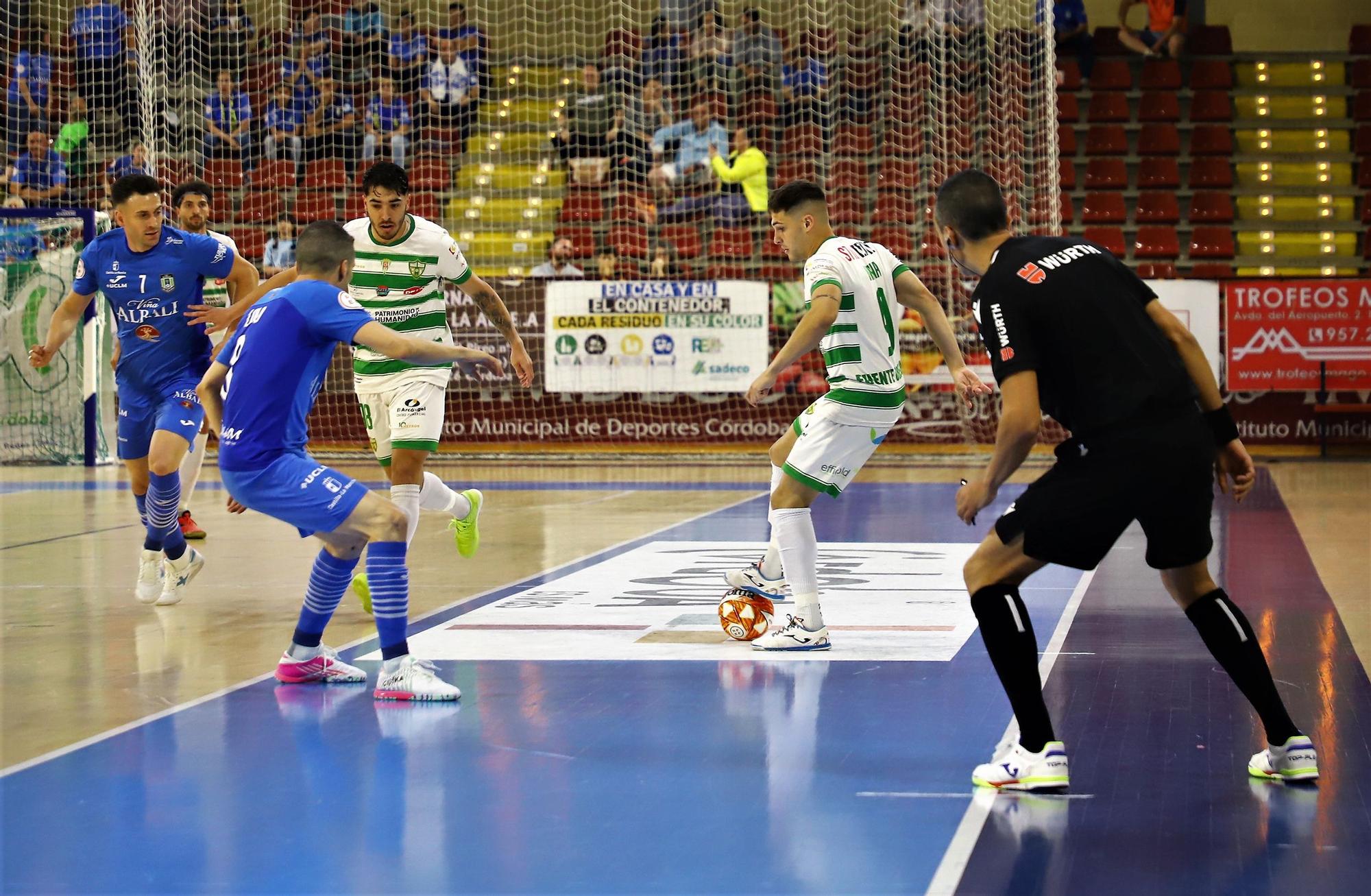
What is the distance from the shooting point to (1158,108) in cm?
2173

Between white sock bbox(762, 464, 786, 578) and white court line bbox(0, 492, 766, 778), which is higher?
white sock bbox(762, 464, 786, 578)

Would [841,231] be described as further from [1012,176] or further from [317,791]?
[317,791]

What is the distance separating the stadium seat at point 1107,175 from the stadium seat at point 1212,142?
105 centimetres

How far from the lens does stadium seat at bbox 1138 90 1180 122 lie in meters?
21.7

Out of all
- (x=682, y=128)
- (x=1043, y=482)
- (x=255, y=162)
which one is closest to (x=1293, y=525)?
(x=1043, y=482)

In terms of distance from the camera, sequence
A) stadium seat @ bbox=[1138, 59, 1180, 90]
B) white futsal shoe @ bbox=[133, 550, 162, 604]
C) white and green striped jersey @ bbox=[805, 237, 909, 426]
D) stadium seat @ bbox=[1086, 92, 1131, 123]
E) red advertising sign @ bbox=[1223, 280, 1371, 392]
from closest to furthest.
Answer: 1. white and green striped jersey @ bbox=[805, 237, 909, 426]
2. white futsal shoe @ bbox=[133, 550, 162, 604]
3. red advertising sign @ bbox=[1223, 280, 1371, 392]
4. stadium seat @ bbox=[1086, 92, 1131, 123]
5. stadium seat @ bbox=[1138, 59, 1180, 90]

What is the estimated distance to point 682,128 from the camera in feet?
66.7

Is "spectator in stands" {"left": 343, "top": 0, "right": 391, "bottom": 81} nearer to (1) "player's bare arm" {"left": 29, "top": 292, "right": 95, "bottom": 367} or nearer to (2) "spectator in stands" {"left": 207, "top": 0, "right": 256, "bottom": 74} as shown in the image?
(2) "spectator in stands" {"left": 207, "top": 0, "right": 256, "bottom": 74}

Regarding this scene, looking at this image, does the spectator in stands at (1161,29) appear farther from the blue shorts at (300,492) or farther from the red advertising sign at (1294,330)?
the blue shorts at (300,492)

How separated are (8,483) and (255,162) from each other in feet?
23.0

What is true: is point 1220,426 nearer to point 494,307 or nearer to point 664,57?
point 494,307

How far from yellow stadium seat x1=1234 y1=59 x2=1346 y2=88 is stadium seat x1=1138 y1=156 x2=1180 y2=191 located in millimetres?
1849

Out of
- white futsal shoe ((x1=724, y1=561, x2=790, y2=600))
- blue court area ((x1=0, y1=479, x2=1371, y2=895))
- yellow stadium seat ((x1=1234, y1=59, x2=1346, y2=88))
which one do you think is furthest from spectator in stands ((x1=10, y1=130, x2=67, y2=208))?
yellow stadium seat ((x1=1234, y1=59, x2=1346, y2=88))

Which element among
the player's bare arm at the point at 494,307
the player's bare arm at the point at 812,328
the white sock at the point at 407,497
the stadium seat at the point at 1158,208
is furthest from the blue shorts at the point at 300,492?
the stadium seat at the point at 1158,208
